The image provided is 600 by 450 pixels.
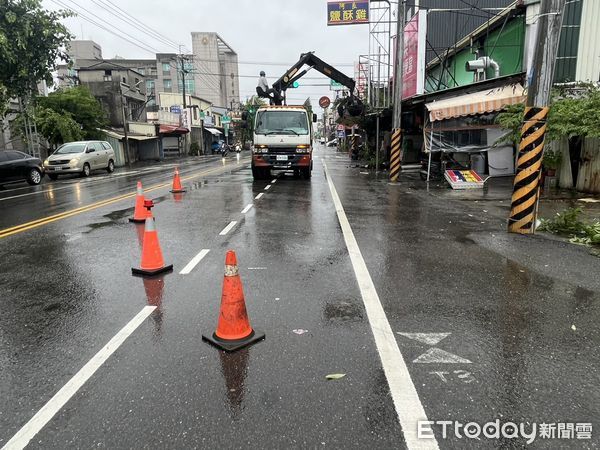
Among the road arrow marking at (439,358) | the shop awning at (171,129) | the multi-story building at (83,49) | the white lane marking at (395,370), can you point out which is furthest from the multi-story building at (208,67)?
the road arrow marking at (439,358)

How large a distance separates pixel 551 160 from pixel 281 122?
984cm

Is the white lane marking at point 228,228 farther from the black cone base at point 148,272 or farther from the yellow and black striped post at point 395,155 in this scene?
the yellow and black striped post at point 395,155

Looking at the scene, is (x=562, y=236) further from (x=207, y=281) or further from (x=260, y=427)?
(x=260, y=427)

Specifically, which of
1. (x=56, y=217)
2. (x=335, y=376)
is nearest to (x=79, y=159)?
(x=56, y=217)

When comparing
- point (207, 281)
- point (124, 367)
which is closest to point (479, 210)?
point (207, 281)

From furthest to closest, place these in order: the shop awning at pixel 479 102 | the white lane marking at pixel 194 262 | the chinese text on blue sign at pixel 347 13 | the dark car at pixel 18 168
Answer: the chinese text on blue sign at pixel 347 13 → the dark car at pixel 18 168 → the shop awning at pixel 479 102 → the white lane marking at pixel 194 262

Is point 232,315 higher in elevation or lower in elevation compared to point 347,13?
lower

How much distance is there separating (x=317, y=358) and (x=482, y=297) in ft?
7.91

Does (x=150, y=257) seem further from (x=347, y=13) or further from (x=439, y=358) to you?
(x=347, y=13)

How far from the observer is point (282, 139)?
18422 millimetres

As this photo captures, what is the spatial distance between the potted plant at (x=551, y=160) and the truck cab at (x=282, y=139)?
8486 mm

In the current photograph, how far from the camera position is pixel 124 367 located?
366 centimetres

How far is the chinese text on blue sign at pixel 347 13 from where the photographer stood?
28.3 metres

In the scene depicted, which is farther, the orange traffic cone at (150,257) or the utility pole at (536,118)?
the utility pole at (536,118)
